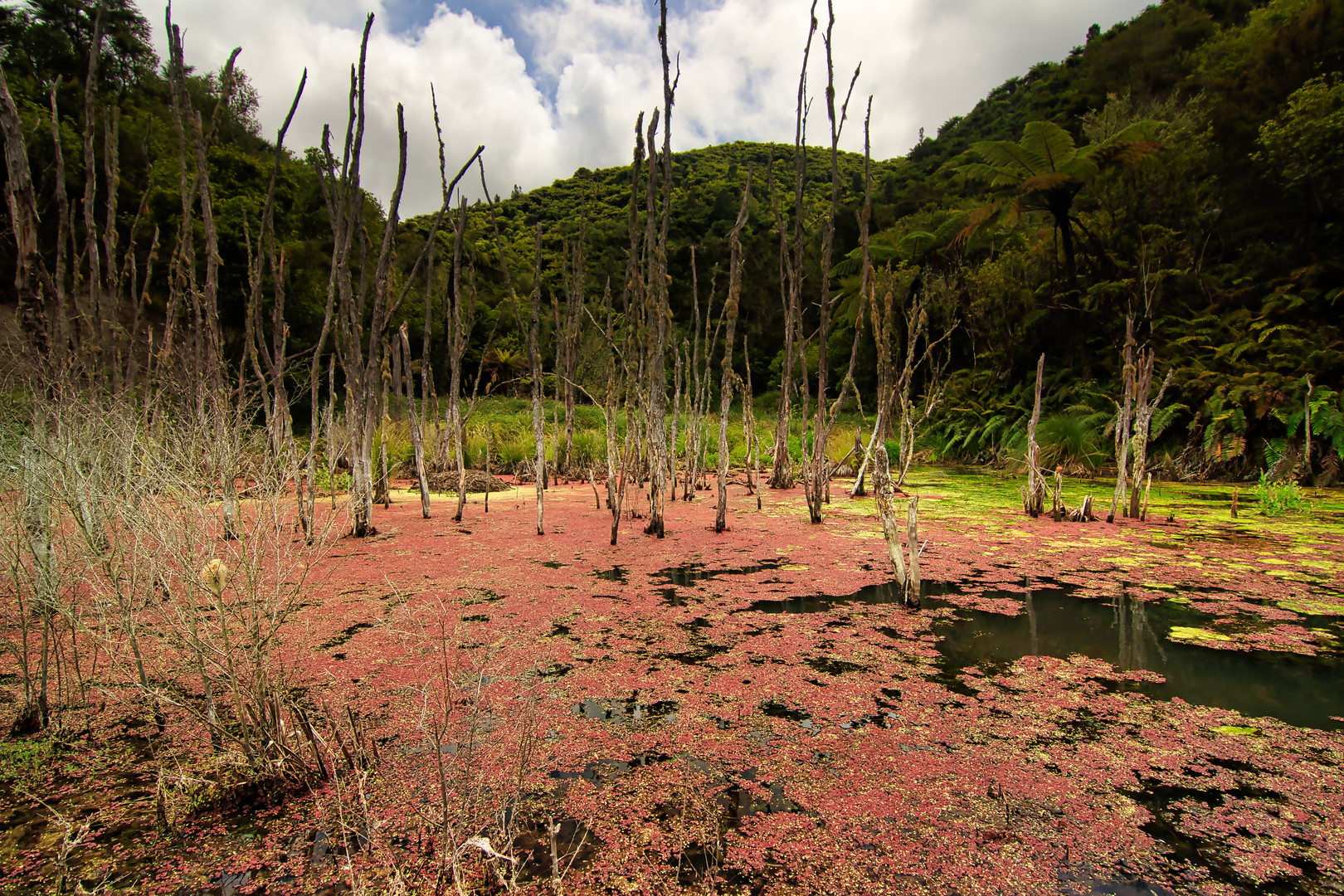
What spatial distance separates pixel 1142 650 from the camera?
2557 millimetres

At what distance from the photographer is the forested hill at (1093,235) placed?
25.5 ft

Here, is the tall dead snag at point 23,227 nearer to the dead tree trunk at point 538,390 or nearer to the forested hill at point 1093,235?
the forested hill at point 1093,235

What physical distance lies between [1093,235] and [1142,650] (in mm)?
10683

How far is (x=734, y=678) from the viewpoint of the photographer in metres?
2.32

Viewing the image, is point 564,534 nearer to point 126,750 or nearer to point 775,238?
point 126,750

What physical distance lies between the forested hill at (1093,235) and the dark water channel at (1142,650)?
4208mm

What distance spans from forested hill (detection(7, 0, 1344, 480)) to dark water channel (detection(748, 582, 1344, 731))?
421cm

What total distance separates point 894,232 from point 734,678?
55.6ft

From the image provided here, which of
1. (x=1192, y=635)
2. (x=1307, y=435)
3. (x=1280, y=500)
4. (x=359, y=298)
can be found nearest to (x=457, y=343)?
(x=359, y=298)

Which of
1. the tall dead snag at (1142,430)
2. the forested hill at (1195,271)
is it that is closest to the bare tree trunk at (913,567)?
the tall dead snag at (1142,430)

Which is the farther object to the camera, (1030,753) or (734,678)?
(734,678)

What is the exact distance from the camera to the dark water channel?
2.11m

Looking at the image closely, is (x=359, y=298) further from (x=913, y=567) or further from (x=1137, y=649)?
(x=1137, y=649)

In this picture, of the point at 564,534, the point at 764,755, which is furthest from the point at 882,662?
Result: the point at 564,534
